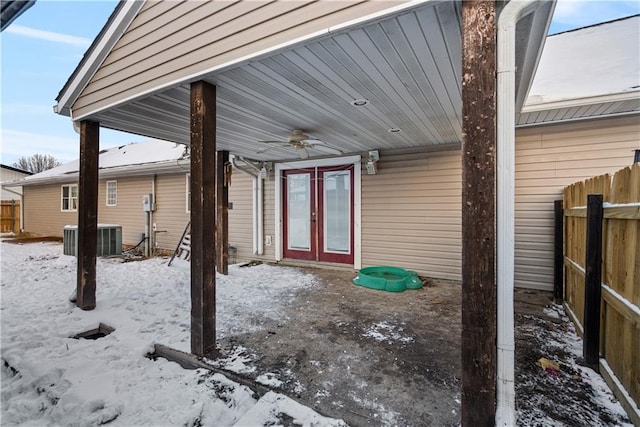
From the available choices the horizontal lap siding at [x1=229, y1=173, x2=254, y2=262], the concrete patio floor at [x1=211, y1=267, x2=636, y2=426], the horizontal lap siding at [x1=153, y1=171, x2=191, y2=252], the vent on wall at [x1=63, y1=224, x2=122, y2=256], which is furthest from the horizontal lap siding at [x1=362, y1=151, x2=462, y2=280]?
the vent on wall at [x1=63, y1=224, x2=122, y2=256]

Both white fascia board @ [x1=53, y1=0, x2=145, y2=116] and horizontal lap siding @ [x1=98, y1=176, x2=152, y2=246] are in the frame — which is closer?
white fascia board @ [x1=53, y1=0, x2=145, y2=116]

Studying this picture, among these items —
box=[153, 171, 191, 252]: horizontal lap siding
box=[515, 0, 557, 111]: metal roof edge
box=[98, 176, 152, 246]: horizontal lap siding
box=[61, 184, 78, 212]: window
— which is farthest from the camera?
box=[61, 184, 78, 212]: window

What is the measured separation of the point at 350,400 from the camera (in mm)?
1901

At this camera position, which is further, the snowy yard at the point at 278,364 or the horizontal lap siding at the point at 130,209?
the horizontal lap siding at the point at 130,209

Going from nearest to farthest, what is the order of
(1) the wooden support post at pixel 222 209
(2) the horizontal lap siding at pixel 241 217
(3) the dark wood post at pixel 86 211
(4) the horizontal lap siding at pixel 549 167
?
(3) the dark wood post at pixel 86 211 < (4) the horizontal lap siding at pixel 549 167 < (1) the wooden support post at pixel 222 209 < (2) the horizontal lap siding at pixel 241 217

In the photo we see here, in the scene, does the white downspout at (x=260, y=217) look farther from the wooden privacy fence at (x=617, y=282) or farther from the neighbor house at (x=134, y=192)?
the wooden privacy fence at (x=617, y=282)

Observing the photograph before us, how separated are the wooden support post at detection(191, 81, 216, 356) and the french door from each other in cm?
371

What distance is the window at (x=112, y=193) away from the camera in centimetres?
993

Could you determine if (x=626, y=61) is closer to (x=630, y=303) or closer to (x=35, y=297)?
(x=630, y=303)

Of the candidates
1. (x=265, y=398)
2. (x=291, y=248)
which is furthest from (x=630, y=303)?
(x=291, y=248)

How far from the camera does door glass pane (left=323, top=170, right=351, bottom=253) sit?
5953 millimetres

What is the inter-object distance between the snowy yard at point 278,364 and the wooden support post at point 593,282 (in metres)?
0.17

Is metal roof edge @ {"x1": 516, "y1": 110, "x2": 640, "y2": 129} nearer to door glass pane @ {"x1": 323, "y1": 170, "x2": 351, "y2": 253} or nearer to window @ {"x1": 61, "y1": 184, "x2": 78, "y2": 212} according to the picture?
door glass pane @ {"x1": 323, "y1": 170, "x2": 351, "y2": 253}

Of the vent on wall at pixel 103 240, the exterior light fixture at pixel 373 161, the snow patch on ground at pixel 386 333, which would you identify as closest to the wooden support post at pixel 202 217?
the snow patch on ground at pixel 386 333
